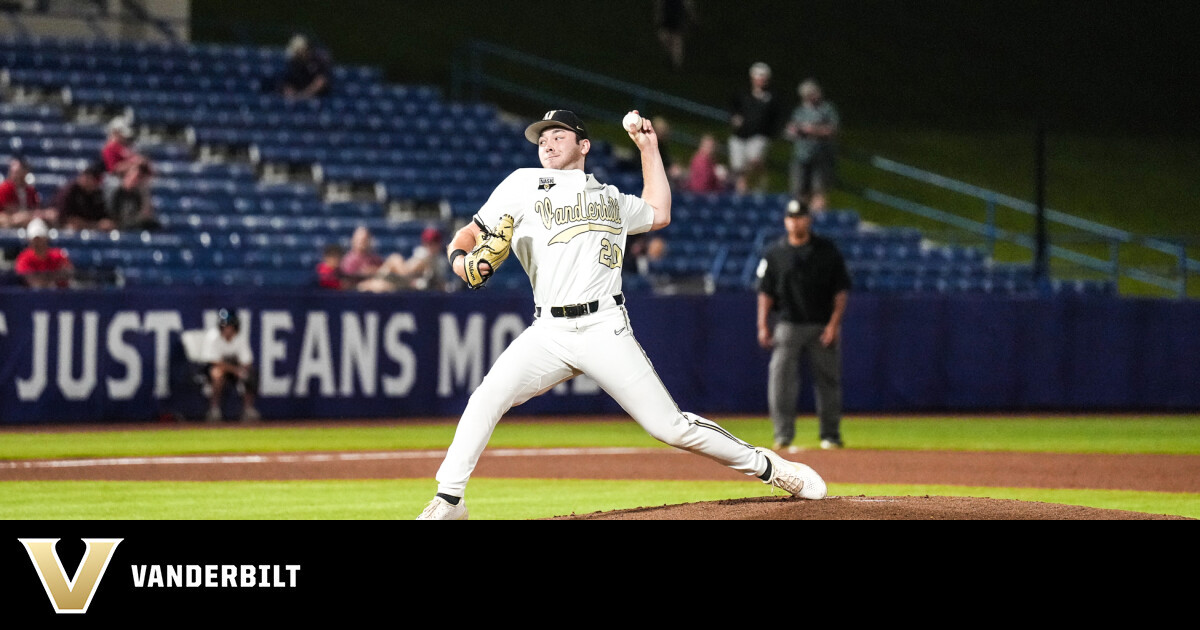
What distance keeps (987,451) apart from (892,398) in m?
5.26

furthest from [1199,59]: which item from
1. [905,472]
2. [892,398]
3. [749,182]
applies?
[905,472]

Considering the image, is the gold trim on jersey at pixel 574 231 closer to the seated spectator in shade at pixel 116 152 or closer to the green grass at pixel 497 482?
the green grass at pixel 497 482

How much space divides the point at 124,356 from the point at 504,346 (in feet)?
13.3

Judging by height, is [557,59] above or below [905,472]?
above

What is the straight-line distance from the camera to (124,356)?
52.4 feet

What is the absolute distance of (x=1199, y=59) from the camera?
41.0 meters

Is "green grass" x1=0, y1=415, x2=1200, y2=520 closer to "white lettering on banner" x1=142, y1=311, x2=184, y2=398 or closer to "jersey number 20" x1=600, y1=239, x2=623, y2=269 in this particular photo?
"white lettering on banner" x1=142, y1=311, x2=184, y2=398

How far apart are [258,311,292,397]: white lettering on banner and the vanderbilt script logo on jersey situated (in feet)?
32.5

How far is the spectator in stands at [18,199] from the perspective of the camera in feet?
56.6
